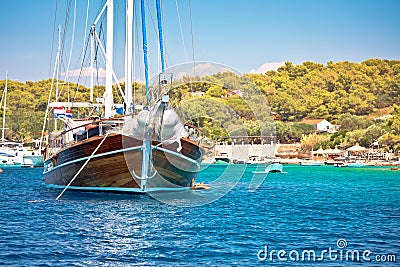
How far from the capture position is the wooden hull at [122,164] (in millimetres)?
29203

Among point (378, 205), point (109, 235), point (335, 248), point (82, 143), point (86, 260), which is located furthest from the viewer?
point (378, 205)

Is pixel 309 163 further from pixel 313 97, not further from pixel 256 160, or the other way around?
pixel 313 97

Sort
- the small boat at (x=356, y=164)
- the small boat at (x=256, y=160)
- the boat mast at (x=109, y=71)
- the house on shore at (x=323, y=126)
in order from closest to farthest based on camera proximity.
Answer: the boat mast at (x=109, y=71)
the small boat at (x=356, y=164)
the small boat at (x=256, y=160)
the house on shore at (x=323, y=126)

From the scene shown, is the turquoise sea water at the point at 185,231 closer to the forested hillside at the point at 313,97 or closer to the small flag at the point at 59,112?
the small flag at the point at 59,112

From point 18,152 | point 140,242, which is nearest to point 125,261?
point 140,242

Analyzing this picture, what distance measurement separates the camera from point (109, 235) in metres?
20.1

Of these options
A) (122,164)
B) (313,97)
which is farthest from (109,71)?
(313,97)

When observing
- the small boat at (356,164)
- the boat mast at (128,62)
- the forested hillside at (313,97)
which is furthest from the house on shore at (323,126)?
the boat mast at (128,62)

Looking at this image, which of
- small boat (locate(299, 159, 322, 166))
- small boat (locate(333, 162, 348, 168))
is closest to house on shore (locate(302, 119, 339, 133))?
small boat (locate(299, 159, 322, 166))

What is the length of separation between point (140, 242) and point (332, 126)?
12624 centimetres

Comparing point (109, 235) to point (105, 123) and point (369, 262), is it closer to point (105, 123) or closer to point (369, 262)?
point (369, 262)

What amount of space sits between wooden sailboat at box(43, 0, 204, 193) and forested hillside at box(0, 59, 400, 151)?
65467 mm

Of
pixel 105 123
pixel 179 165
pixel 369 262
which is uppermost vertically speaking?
pixel 105 123

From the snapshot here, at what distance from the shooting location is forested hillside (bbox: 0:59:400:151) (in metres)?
118
